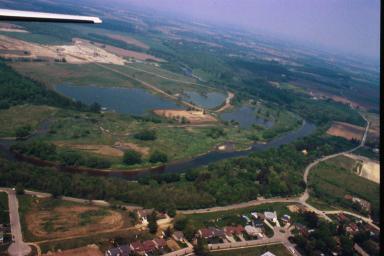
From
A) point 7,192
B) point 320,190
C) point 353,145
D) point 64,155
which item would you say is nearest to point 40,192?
point 7,192

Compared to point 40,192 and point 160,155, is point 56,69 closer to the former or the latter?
point 160,155

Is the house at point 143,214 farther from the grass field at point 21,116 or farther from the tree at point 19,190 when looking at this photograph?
the grass field at point 21,116

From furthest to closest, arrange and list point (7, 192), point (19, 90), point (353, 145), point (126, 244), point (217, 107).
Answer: point (217, 107) → point (353, 145) → point (19, 90) → point (7, 192) → point (126, 244)

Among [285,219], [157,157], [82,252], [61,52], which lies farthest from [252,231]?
[61,52]

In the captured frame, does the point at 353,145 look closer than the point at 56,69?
Yes

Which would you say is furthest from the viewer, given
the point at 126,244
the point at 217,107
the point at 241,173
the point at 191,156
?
the point at 217,107

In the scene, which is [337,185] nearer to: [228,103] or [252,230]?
[252,230]

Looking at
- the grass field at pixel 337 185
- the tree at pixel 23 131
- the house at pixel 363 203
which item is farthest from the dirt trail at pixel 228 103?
the tree at pixel 23 131
